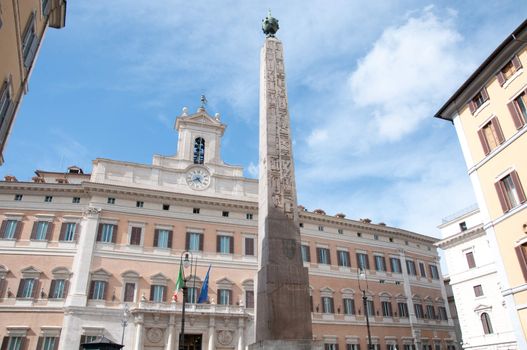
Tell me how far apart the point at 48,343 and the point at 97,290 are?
335 centimetres

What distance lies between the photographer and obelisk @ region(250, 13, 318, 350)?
948 centimetres

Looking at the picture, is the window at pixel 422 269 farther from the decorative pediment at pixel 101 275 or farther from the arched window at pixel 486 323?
the decorative pediment at pixel 101 275

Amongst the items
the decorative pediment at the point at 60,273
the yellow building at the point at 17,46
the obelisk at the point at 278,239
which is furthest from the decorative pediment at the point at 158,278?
the obelisk at the point at 278,239

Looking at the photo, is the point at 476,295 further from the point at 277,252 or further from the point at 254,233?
the point at 277,252

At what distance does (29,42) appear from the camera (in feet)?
40.7

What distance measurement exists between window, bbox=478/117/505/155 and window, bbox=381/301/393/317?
677 inches

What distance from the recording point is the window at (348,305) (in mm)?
28297

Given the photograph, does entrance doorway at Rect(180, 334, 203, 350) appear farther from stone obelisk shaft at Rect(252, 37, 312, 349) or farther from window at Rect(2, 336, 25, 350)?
stone obelisk shaft at Rect(252, 37, 312, 349)

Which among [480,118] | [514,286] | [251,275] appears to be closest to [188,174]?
[251,275]

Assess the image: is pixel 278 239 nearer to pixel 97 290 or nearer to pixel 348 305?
pixel 97 290

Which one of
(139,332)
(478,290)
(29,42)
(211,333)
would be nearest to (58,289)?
(139,332)

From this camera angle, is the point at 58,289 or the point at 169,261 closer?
the point at 58,289

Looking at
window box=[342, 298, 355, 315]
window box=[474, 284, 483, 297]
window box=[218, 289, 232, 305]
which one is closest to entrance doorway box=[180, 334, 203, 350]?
window box=[218, 289, 232, 305]

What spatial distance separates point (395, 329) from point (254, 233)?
479 inches
